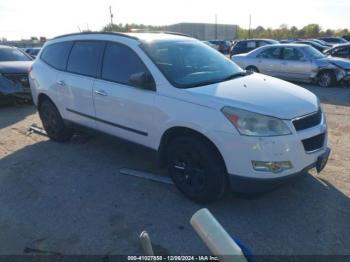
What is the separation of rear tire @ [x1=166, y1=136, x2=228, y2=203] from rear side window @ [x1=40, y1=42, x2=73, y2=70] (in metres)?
2.63

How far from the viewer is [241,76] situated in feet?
14.2

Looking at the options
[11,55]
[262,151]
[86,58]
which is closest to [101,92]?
[86,58]

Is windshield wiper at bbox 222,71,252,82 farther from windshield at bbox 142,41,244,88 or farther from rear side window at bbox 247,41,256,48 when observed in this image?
rear side window at bbox 247,41,256,48

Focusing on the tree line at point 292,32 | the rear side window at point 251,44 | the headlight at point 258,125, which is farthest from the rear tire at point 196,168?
the tree line at point 292,32

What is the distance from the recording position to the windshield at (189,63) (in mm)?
3891

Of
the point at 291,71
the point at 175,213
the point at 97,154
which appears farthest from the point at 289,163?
the point at 291,71

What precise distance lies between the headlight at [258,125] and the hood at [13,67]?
303 inches

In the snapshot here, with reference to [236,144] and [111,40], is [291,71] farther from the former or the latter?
[236,144]

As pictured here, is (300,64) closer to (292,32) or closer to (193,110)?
(193,110)

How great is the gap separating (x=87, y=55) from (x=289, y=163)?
3211mm

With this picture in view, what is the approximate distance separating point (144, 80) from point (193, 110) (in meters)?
0.75

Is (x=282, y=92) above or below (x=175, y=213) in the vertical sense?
above

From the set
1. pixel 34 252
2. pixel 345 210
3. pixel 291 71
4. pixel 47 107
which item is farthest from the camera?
pixel 291 71

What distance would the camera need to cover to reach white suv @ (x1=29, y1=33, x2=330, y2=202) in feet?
10.4
